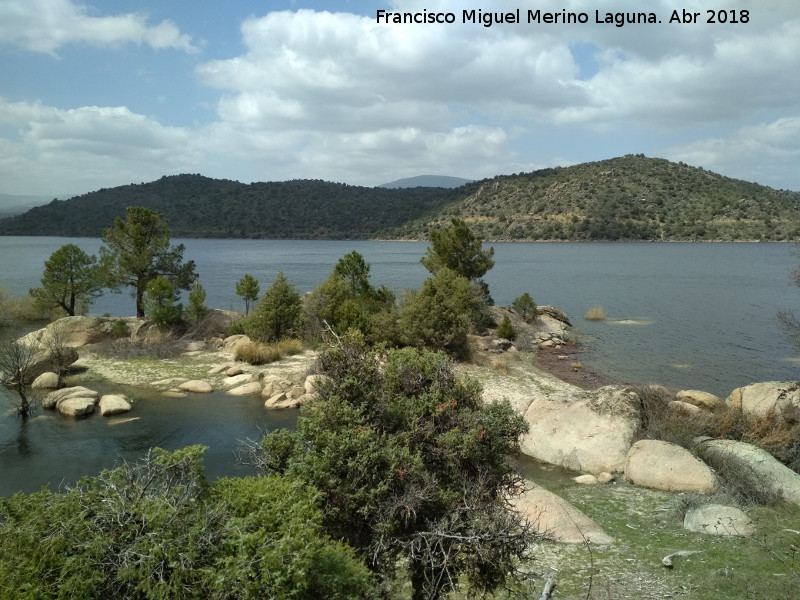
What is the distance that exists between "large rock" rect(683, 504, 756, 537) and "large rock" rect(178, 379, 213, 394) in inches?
658

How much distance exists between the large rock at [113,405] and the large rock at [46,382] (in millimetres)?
3487

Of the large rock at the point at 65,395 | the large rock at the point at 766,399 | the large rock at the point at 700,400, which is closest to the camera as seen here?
the large rock at the point at 766,399

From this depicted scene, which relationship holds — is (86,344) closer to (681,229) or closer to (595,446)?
(595,446)

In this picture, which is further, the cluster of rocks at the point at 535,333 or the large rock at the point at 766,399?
the cluster of rocks at the point at 535,333

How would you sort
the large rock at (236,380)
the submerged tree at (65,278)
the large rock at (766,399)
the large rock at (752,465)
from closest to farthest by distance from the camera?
the large rock at (752,465) → the large rock at (766,399) → the large rock at (236,380) → the submerged tree at (65,278)

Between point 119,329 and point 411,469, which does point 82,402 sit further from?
point 411,469

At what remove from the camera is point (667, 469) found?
12328 millimetres

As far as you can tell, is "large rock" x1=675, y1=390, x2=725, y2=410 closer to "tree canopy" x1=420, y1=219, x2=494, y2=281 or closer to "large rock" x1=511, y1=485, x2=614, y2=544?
"large rock" x1=511, y1=485, x2=614, y2=544

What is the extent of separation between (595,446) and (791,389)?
24.1 feet

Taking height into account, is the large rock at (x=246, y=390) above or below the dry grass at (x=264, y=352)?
below

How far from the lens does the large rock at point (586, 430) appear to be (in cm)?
1396

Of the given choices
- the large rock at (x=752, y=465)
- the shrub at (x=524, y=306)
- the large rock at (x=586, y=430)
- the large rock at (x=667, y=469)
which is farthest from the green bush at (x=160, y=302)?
the large rock at (x=752, y=465)

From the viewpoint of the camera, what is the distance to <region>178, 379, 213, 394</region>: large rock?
2070 cm

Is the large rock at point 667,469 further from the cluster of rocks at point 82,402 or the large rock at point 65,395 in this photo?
the large rock at point 65,395
